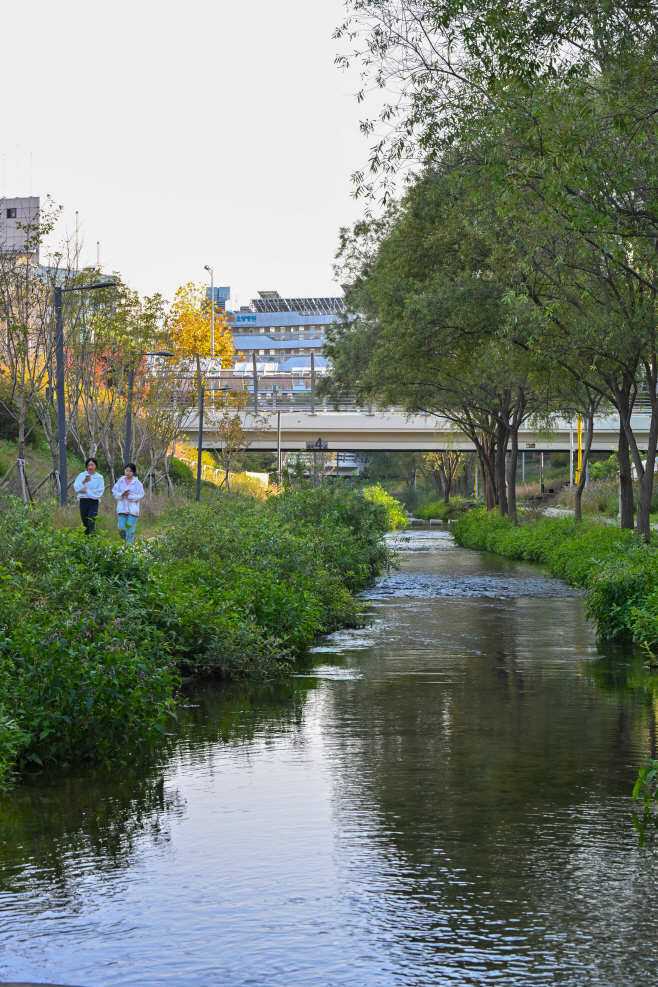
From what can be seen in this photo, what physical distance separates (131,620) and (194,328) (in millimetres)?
41508

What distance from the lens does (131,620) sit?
9766 mm

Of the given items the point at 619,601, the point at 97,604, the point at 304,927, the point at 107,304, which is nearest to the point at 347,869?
the point at 304,927

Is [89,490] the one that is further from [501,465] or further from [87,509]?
[501,465]

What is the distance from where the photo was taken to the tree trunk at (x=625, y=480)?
24703 mm

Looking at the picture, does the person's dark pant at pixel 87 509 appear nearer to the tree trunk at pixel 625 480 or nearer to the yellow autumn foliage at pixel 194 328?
the tree trunk at pixel 625 480

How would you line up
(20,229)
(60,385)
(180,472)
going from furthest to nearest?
(180,472)
(20,229)
(60,385)

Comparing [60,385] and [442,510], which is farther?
[442,510]

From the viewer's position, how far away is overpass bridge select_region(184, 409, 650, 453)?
65.4 m

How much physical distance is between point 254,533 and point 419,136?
5952 millimetres

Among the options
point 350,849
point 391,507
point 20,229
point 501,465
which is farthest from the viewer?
point 391,507

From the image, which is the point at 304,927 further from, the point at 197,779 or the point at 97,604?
the point at 97,604

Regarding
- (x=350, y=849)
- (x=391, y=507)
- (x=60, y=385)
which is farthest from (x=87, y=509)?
(x=391, y=507)

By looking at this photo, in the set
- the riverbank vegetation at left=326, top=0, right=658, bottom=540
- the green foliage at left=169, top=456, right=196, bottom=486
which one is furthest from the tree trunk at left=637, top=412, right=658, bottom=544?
the green foliage at left=169, top=456, right=196, bottom=486

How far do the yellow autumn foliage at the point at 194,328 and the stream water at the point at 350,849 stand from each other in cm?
3703
